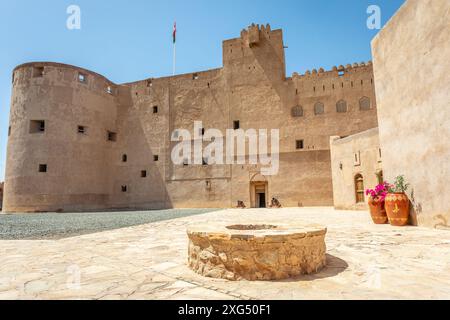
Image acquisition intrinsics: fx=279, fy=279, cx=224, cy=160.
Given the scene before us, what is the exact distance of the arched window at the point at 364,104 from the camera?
19097 millimetres

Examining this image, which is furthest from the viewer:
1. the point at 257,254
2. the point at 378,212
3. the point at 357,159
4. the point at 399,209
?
the point at 357,159

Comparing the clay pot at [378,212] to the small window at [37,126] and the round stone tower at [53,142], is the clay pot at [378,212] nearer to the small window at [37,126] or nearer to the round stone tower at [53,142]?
the round stone tower at [53,142]

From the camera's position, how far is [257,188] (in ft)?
70.0

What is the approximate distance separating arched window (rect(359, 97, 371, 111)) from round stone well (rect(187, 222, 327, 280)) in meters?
18.6

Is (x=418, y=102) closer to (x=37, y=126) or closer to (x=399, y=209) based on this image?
(x=399, y=209)

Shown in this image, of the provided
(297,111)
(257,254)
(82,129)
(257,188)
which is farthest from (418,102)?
(82,129)

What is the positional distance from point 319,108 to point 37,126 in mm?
21267

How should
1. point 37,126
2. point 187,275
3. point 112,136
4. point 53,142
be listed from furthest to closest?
point 112,136 < point 37,126 < point 53,142 < point 187,275

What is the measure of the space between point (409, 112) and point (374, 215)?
284 centimetres

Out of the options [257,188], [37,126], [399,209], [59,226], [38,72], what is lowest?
[59,226]

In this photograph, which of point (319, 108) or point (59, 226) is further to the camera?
point (319, 108)

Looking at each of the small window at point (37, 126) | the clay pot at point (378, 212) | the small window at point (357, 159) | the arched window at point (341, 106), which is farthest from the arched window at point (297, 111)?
the small window at point (37, 126)
